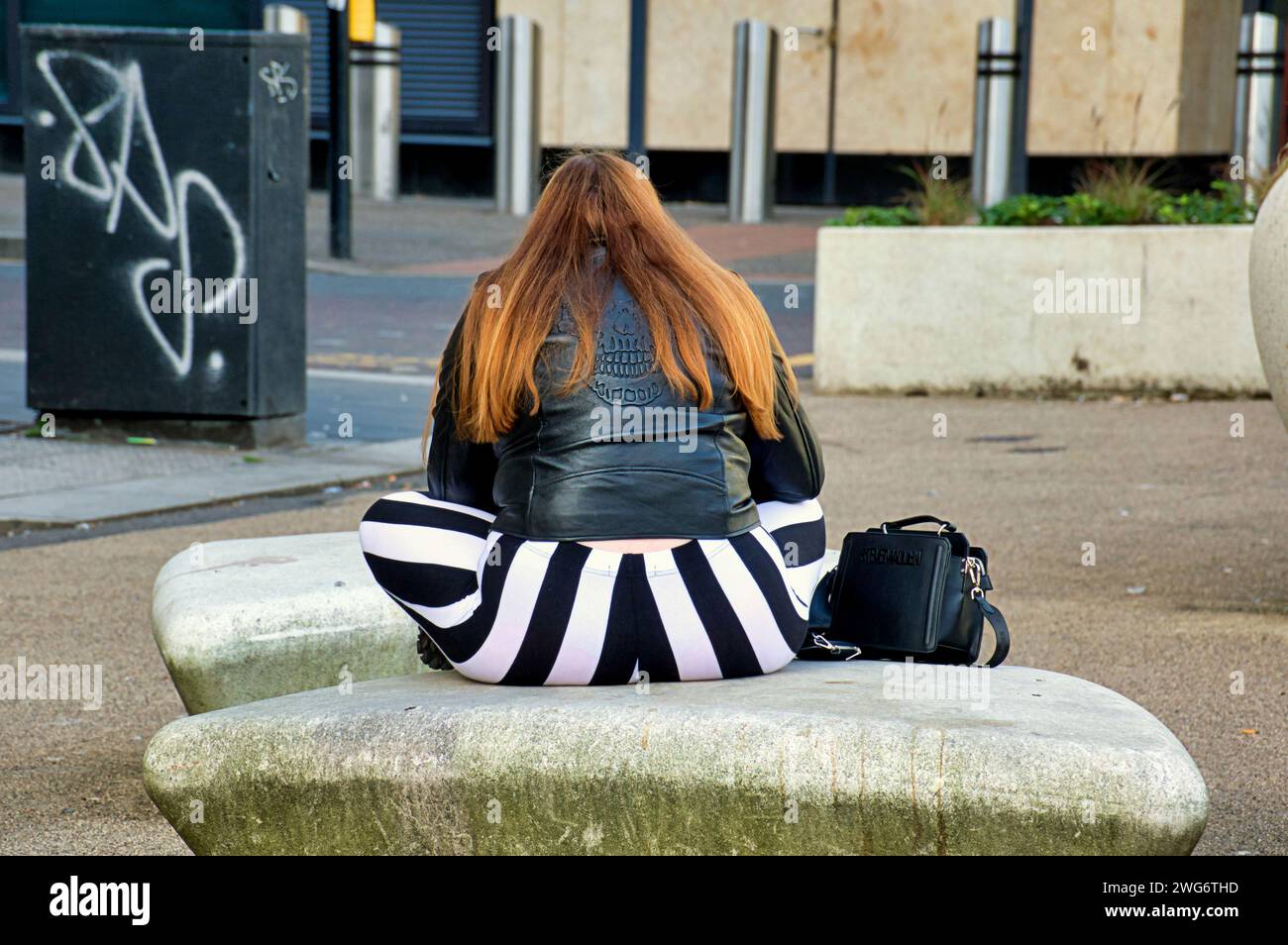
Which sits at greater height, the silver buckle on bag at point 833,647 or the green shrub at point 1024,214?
the green shrub at point 1024,214

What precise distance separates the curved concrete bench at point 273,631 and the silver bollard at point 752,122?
15.9m

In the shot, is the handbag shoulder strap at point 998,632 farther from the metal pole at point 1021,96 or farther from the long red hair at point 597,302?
the metal pole at point 1021,96

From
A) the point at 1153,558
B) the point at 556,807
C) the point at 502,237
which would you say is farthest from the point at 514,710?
→ the point at 502,237

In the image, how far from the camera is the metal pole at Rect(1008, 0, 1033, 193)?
1966 centimetres

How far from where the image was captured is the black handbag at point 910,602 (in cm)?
365

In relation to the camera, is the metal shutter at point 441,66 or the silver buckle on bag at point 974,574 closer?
the silver buckle on bag at point 974,574

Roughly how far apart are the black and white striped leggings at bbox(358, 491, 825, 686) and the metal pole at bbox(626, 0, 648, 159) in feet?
60.7

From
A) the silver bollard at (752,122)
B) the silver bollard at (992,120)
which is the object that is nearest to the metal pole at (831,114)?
the silver bollard at (752,122)

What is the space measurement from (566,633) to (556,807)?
0.37m

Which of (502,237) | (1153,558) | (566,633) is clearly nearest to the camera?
(566,633)

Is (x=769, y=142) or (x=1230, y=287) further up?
(x=769, y=142)
